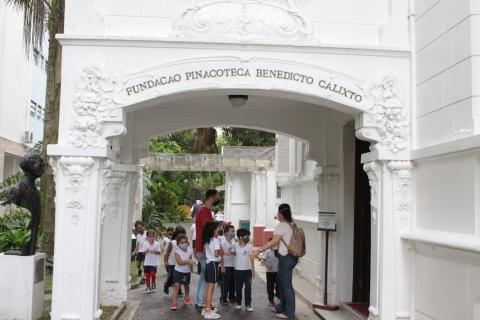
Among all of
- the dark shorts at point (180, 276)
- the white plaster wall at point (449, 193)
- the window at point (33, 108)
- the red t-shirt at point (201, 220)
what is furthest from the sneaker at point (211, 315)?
the window at point (33, 108)

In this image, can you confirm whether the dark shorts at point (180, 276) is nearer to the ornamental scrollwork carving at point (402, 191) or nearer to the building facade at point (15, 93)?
the ornamental scrollwork carving at point (402, 191)

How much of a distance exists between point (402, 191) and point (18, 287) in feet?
17.5

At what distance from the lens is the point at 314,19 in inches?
272

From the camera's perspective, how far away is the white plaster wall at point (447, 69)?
215 inches

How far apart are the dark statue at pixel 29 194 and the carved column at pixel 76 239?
5.20 feet

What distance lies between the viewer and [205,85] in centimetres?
662

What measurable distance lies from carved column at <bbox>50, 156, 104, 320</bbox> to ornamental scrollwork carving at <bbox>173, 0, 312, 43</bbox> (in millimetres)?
2065

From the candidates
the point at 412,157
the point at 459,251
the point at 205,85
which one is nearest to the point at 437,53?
the point at 412,157

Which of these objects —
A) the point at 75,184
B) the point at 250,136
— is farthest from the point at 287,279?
the point at 250,136

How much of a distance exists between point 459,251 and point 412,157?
156 cm

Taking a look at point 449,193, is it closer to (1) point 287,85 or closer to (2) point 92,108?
(1) point 287,85

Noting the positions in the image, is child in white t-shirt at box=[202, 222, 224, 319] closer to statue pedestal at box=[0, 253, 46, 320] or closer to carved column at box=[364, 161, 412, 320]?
statue pedestal at box=[0, 253, 46, 320]

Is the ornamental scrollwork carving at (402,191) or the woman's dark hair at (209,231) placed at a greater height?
the ornamental scrollwork carving at (402,191)

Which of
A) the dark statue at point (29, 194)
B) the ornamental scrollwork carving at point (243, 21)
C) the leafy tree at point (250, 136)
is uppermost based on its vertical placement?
the leafy tree at point (250, 136)
